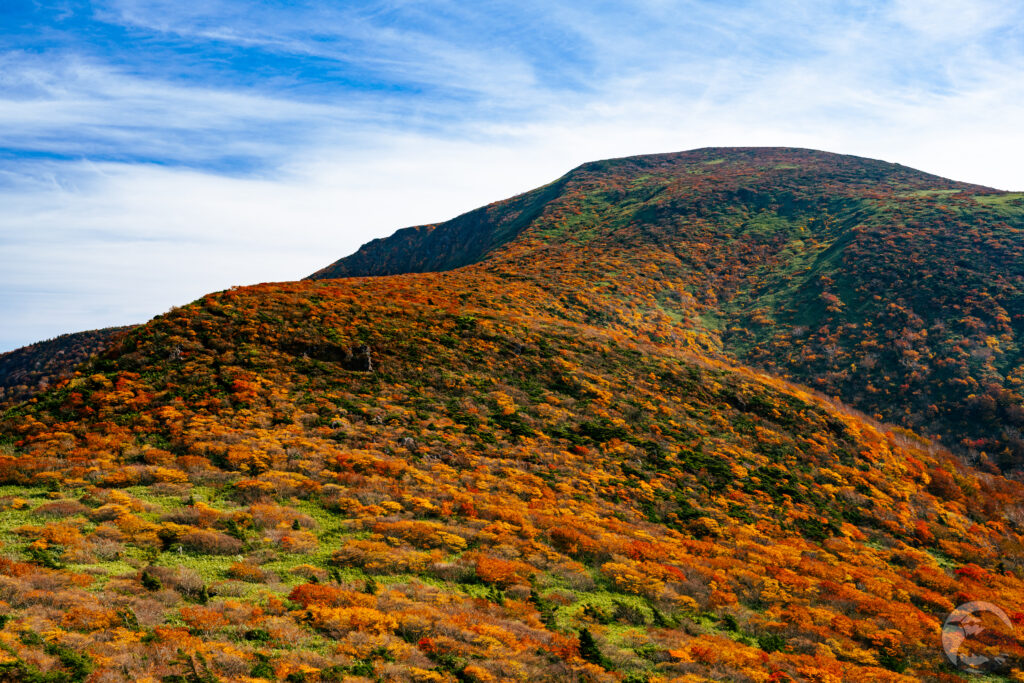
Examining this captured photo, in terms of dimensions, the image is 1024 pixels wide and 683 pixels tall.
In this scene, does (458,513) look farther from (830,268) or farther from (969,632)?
(830,268)

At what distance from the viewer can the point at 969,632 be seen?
573 inches

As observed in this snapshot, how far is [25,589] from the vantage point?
950 cm

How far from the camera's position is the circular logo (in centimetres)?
1284

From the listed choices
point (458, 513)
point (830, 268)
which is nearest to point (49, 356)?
point (458, 513)

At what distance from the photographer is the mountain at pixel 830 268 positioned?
39.4 metres

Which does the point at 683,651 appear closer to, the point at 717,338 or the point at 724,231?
the point at 717,338

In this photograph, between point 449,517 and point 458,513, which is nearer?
point 449,517

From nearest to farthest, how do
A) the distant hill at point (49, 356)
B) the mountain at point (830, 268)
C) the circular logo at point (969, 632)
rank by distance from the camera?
the circular logo at point (969, 632), the mountain at point (830, 268), the distant hill at point (49, 356)

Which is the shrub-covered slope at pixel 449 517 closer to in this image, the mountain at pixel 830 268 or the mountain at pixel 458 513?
the mountain at pixel 458 513

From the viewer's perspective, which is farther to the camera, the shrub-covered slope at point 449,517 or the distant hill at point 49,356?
the distant hill at point 49,356

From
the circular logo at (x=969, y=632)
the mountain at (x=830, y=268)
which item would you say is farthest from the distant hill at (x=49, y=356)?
the circular logo at (x=969, y=632)

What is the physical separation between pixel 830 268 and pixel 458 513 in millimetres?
57637

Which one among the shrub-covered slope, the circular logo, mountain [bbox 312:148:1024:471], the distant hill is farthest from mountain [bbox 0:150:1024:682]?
the distant hill

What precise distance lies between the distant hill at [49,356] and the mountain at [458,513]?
5643 cm
